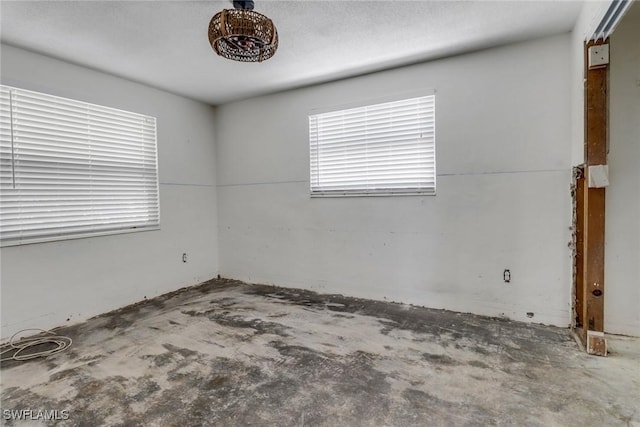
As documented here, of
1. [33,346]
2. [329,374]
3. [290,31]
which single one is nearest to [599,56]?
[290,31]

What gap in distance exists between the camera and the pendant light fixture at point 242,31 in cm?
200

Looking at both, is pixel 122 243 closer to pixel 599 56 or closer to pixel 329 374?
pixel 329 374

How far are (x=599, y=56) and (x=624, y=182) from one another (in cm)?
111

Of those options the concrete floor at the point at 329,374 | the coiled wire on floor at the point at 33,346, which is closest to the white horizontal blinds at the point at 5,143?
the coiled wire on floor at the point at 33,346

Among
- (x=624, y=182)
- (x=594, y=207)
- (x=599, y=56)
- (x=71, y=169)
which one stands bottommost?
(x=594, y=207)

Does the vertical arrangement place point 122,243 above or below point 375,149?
below

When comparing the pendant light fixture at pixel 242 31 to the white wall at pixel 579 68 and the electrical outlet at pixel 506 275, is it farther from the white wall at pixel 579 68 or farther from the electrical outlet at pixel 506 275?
the electrical outlet at pixel 506 275

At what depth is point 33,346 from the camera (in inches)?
111

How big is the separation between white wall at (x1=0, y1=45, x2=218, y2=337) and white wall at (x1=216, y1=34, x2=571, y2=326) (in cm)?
118

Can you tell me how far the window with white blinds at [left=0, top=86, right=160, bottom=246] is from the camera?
9.72 ft

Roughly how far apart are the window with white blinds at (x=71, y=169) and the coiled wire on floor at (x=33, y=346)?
89 centimetres

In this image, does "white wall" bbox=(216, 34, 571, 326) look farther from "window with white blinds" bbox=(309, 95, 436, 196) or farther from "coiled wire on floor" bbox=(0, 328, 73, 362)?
"coiled wire on floor" bbox=(0, 328, 73, 362)

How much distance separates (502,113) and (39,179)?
460 centimetres

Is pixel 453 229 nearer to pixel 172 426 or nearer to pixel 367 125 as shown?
pixel 367 125
